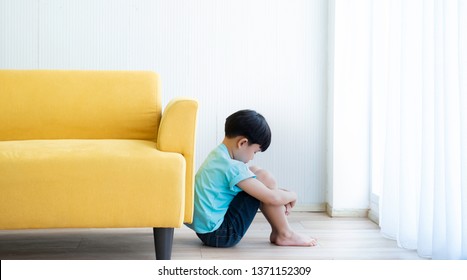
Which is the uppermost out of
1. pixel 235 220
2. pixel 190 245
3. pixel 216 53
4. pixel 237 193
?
pixel 216 53

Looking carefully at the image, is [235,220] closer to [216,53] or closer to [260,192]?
[260,192]

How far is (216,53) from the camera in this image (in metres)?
3.19

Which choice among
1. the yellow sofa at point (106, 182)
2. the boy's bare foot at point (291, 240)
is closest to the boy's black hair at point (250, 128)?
the yellow sofa at point (106, 182)

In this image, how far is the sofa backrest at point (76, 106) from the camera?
259cm

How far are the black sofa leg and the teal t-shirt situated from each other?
23 cm

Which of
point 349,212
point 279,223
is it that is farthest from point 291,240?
point 349,212

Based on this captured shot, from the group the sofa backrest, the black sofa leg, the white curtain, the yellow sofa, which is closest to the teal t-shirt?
the yellow sofa

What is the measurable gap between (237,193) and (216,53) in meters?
1.07

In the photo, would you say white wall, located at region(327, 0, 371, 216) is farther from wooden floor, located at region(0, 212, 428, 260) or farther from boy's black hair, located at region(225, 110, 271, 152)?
boy's black hair, located at region(225, 110, 271, 152)

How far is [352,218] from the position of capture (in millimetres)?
3053

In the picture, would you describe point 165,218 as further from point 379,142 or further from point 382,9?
point 382,9

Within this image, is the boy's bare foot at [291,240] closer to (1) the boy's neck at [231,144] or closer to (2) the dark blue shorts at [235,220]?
(2) the dark blue shorts at [235,220]
